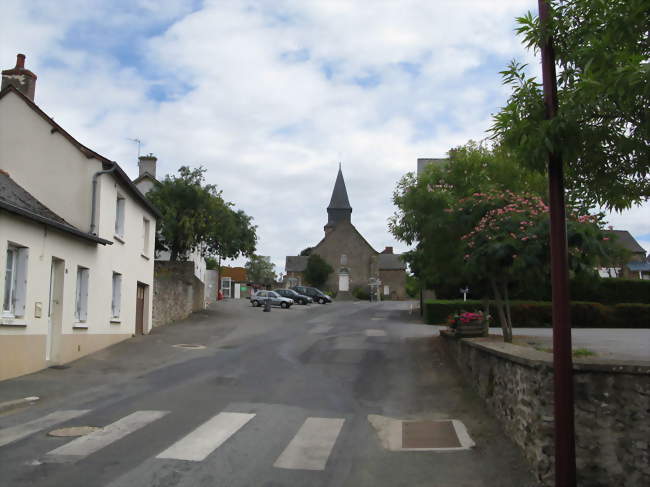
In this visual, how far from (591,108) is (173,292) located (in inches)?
951

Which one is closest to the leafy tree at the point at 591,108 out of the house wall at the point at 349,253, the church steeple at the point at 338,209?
the house wall at the point at 349,253

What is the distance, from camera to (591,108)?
5.92 m

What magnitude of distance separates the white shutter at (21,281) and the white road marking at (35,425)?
4326 millimetres

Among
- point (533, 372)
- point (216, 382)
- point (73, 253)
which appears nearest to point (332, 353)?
point (216, 382)

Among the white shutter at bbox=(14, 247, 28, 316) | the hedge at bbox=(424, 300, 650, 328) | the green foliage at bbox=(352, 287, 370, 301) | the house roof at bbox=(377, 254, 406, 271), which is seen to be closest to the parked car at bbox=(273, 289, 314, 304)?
the green foliage at bbox=(352, 287, 370, 301)

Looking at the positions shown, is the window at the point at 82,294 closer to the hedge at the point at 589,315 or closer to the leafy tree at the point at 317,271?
the hedge at the point at 589,315

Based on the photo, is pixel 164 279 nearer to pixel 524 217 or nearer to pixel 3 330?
pixel 3 330

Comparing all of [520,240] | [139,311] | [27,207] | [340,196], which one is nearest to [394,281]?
[340,196]

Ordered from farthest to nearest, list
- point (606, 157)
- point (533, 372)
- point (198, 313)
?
1. point (198, 313)
2. point (533, 372)
3. point (606, 157)

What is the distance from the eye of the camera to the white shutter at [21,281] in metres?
14.1

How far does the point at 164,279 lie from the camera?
27.1 metres

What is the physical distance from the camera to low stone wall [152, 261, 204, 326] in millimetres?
26109

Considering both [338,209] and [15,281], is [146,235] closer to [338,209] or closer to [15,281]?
[15,281]

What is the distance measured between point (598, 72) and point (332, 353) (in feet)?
47.5
